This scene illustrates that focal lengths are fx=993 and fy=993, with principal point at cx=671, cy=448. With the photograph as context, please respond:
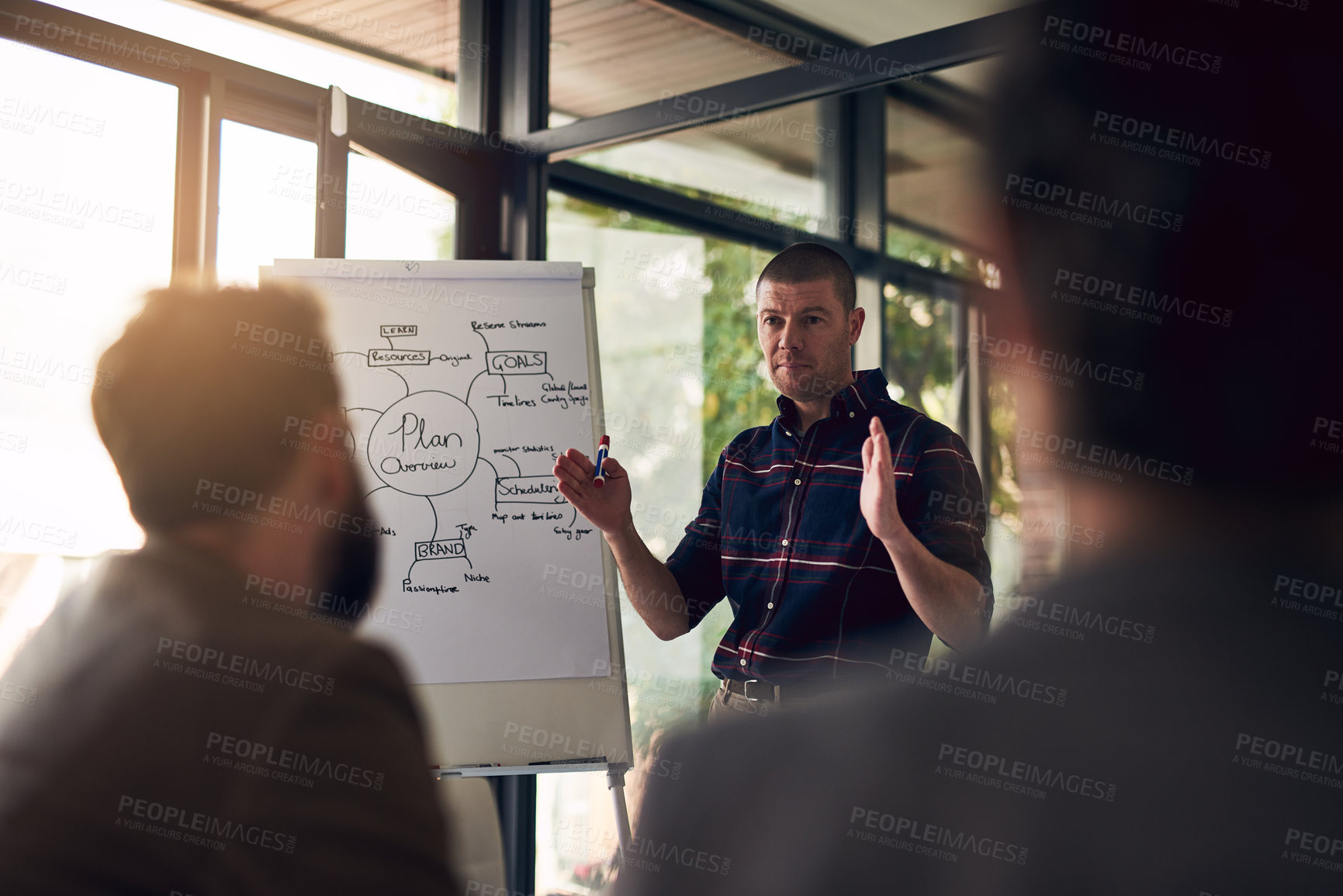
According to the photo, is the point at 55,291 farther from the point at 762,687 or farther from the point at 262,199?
the point at 762,687

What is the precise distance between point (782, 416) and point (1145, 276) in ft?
6.02

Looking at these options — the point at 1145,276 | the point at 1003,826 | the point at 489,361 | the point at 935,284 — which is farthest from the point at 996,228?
the point at 935,284

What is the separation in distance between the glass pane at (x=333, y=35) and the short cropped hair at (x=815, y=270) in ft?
4.29

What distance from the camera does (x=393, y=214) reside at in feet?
8.89

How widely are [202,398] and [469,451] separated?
1319mm

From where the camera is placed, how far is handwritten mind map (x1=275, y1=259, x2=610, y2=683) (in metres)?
2.13

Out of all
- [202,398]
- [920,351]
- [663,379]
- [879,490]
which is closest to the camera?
[202,398]

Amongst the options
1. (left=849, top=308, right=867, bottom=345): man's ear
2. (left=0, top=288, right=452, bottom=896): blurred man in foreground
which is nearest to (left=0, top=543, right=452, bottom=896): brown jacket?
(left=0, top=288, right=452, bottom=896): blurred man in foreground

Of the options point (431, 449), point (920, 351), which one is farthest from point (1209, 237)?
point (920, 351)

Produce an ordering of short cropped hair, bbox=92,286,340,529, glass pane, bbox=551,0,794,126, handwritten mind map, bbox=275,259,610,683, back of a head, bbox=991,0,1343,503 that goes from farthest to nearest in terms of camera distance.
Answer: glass pane, bbox=551,0,794,126, handwritten mind map, bbox=275,259,610,683, short cropped hair, bbox=92,286,340,529, back of a head, bbox=991,0,1343,503

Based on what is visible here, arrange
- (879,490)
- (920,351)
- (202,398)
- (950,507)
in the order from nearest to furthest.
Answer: (202,398)
(879,490)
(950,507)
(920,351)

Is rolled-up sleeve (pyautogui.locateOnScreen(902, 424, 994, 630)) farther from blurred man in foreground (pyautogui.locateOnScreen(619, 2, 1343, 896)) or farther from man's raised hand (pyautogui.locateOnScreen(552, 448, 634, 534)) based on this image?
blurred man in foreground (pyautogui.locateOnScreen(619, 2, 1343, 896))

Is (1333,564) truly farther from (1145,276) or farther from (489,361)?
(489,361)

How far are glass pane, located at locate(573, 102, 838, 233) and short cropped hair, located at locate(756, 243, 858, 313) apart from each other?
41.3 inches
